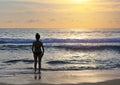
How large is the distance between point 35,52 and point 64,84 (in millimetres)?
2374

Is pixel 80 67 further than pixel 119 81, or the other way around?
pixel 80 67

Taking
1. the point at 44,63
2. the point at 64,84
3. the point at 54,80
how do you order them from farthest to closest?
the point at 44,63 → the point at 54,80 → the point at 64,84

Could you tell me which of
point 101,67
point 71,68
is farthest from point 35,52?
point 101,67

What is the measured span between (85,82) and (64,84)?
939 mm

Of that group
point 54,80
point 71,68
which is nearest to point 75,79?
point 54,80

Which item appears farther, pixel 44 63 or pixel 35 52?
pixel 44 63

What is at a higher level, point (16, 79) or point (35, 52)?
point (35, 52)

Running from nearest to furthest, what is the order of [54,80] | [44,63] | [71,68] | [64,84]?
[64,84], [54,80], [71,68], [44,63]

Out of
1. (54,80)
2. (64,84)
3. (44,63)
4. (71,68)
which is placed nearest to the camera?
(64,84)

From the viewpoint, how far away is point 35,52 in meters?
13.0

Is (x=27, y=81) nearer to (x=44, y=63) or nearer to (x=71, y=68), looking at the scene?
(x=71, y=68)

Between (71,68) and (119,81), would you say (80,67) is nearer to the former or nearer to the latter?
(71,68)

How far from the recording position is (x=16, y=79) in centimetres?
1247

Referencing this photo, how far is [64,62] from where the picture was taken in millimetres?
20188
